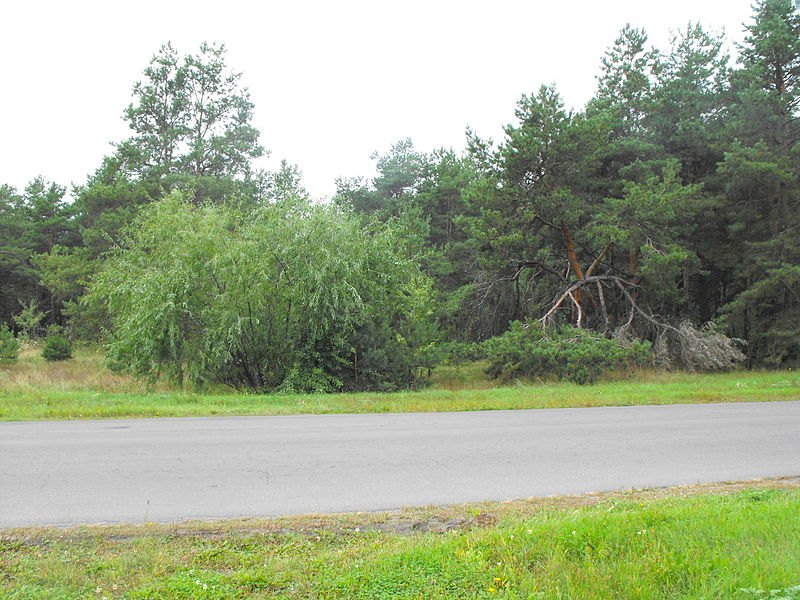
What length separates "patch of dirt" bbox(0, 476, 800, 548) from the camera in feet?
16.1

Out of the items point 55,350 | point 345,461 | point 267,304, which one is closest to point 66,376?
point 55,350

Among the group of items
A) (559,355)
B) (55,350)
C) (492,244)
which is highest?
(492,244)

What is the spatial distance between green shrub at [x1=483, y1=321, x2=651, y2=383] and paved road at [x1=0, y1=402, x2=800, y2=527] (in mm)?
8934

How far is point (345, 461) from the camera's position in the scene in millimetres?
7680

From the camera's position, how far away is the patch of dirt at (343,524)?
492 centimetres

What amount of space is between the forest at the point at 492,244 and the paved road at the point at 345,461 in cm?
743

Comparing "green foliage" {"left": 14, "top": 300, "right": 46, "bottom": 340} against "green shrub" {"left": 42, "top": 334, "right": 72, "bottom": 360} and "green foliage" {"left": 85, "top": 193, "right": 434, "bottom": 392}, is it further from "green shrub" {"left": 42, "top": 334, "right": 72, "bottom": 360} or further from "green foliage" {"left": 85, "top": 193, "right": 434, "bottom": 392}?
"green foliage" {"left": 85, "top": 193, "right": 434, "bottom": 392}

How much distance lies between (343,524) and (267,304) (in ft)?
46.8

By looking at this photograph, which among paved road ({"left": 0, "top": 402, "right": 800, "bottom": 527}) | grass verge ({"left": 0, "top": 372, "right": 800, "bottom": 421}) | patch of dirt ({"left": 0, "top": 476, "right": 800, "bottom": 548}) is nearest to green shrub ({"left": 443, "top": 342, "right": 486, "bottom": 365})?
grass verge ({"left": 0, "top": 372, "right": 800, "bottom": 421})

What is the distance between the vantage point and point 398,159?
47281 mm

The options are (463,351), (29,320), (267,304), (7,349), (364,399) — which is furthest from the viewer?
(29,320)

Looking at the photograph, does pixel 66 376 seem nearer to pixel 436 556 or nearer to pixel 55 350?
pixel 55 350

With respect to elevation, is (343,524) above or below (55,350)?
below

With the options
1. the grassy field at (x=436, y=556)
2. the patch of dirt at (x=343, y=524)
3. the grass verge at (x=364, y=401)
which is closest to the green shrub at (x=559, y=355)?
the grass verge at (x=364, y=401)
